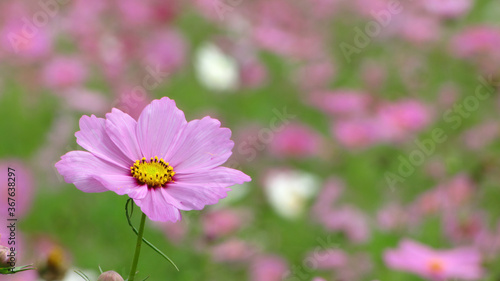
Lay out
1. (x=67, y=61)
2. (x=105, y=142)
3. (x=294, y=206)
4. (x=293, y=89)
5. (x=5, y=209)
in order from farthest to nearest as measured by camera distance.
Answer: (x=293, y=89), (x=67, y=61), (x=294, y=206), (x=5, y=209), (x=105, y=142)

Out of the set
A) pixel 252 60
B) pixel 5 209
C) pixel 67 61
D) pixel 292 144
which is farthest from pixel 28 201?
pixel 252 60

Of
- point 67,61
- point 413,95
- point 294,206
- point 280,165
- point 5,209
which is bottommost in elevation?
point 5,209

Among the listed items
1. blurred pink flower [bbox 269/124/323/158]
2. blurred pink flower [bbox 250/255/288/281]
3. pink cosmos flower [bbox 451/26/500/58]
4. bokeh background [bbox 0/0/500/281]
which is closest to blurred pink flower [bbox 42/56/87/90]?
bokeh background [bbox 0/0/500/281]

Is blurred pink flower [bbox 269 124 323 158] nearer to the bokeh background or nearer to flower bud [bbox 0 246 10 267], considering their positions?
the bokeh background

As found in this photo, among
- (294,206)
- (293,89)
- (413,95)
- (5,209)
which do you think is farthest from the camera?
(293,89)

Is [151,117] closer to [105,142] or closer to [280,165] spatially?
[105,142]

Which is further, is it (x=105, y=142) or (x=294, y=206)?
(x=294, y=206)
